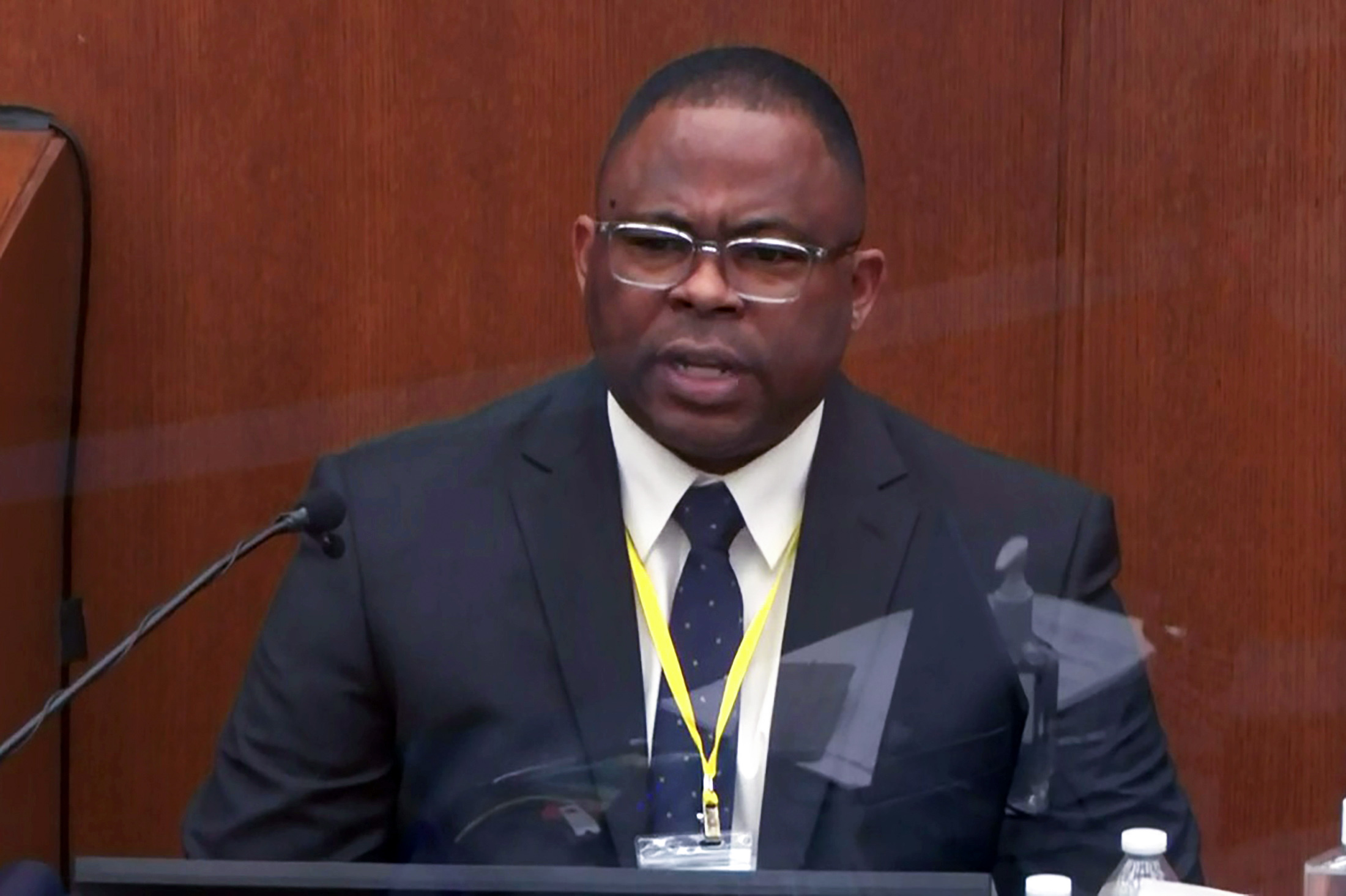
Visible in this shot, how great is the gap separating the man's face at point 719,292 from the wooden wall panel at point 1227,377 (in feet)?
1.52

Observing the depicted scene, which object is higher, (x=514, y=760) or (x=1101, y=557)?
(x=1101, y=557)

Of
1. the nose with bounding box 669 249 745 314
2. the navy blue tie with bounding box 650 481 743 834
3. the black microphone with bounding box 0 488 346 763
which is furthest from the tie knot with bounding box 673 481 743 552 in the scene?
the black microphone with bounding box 0 488 346 763

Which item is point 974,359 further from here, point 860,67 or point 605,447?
point 605,447

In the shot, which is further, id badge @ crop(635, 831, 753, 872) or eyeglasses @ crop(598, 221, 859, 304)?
eyeglasses @ crop(598, 221, 859, 304)

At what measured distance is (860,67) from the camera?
204 centimetres

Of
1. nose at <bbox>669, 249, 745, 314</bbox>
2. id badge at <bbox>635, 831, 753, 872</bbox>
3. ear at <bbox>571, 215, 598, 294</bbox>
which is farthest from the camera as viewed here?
ear at <bbox>571, 215, 598, 294</bbox>

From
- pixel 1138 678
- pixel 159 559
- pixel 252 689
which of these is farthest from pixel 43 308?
pixel 1138 678

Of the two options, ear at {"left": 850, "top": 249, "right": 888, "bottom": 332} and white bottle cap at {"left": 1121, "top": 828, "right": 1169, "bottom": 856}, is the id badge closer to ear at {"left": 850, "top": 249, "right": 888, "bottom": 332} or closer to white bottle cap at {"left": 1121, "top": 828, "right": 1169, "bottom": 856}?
white bottle cap at {"left": 1121, "top": 828, "right": 1169, "bottom": 856}

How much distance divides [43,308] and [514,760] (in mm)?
743

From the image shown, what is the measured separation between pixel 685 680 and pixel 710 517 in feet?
0.51

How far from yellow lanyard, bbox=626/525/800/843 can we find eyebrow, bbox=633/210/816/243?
0.31 metres

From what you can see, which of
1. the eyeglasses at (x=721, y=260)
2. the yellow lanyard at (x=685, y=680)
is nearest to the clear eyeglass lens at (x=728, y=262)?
A: the eyeglasses at (x=721, y=260)

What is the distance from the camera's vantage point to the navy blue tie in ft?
5.48

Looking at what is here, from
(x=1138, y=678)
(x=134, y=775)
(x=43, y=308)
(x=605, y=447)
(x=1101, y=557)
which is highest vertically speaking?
(x=43, y=308)
